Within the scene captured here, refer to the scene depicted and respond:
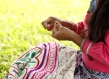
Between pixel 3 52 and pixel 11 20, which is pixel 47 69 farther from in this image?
pixel 11 20

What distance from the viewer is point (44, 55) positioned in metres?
1.92

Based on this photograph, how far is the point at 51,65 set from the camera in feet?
6.14

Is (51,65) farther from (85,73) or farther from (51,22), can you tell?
(51,22)

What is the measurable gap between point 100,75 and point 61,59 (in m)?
0.31

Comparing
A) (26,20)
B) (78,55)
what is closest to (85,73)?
(78,55)

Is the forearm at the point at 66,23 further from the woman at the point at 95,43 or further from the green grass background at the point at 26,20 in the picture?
the green grass background at the point at 26,20

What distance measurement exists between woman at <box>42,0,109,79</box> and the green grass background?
39.1 inches

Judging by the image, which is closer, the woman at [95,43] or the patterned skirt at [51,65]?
the woman at [95,43]

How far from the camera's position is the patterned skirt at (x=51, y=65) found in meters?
1.74

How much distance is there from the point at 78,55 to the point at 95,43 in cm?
33

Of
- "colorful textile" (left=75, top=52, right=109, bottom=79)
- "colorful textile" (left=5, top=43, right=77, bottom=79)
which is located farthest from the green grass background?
"colorful textile" (left=75, top=52, right=109, bottom=79)

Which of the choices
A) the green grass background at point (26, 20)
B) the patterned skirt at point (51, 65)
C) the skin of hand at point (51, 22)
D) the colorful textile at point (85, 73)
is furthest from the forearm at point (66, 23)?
the green grass background at point (26, 20)

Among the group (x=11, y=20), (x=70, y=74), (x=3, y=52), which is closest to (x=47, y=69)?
(x=70, y=74)

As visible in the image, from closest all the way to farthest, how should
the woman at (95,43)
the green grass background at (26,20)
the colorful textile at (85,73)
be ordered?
A: the woman at (95,43) < the colorful textile at (85,73) < the green grass background at (26,20)
